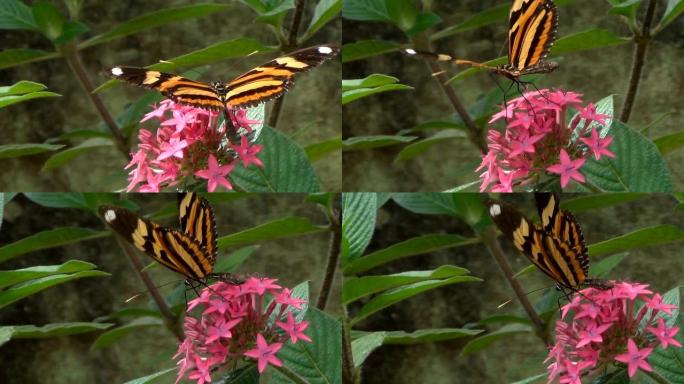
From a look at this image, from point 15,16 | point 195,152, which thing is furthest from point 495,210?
point 15,16

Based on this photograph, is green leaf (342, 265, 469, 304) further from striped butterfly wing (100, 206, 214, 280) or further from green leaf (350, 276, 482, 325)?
striped butterfly wing (100, 206, 214, 280)

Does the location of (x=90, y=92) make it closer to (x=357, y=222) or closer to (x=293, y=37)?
(x=293, y=37)

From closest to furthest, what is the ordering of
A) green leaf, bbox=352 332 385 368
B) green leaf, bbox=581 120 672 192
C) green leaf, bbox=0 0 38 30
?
green leaf, bbox=581 120 672 192 < green leaf, bbox=352 332 385 368 < green leaf, bbox=0 0 38 30

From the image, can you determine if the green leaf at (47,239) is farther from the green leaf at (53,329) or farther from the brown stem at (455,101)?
the brown stem at (455,101)

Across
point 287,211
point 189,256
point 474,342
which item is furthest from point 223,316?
point 474,342

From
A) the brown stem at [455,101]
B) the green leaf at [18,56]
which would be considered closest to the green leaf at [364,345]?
the brown stem at [455,101]

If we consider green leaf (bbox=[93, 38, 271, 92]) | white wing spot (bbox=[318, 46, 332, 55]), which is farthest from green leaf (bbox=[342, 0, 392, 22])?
white wing spot (bbox=[318, 46, 332, 55])
